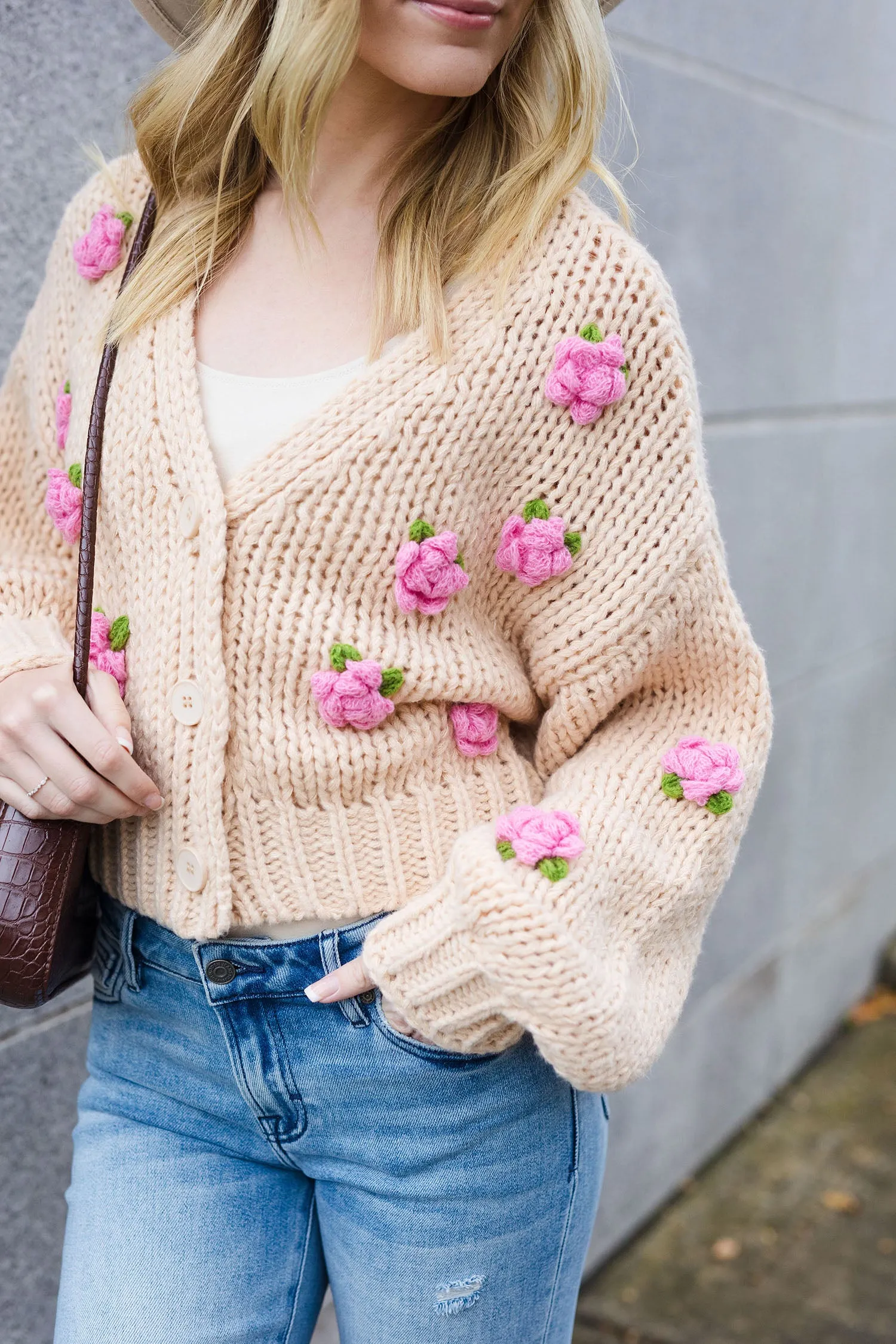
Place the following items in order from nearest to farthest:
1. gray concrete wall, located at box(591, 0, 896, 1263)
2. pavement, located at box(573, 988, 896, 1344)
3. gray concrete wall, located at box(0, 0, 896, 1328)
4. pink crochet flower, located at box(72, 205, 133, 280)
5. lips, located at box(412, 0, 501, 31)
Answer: lips, located at box(412, 0, 501, 31) < pink crochet flower, located at box(72, 205, 133, 280) < gray concrete wall, located at box(0, 0, 896, 1328) < gray concrete wall, located at box(591, 0, 896, 1263) < pavement, located at box(573, 988, 896, 1344)

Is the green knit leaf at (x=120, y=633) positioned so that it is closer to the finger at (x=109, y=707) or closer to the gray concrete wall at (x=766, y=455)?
the finger at (x=109, y=707)

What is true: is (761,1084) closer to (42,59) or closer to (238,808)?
(238,808)

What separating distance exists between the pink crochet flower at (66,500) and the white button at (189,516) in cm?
17

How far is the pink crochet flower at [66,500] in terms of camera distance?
1396 millimetres

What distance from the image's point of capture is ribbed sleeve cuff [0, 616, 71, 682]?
1.30 meters

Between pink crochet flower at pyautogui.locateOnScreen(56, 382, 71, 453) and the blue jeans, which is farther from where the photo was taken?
pink crochet flower at pyautogui.locateOnScreen(56, 382, 71, 453)

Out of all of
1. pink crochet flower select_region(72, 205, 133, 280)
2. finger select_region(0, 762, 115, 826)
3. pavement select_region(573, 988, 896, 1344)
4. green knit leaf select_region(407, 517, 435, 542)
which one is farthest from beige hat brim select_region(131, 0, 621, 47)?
pavement select_region(573, 988, 896, 1344)

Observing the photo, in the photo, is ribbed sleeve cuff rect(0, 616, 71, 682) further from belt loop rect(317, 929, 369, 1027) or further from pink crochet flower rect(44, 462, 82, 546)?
belt loop rect(317, 929, 369, 1027)

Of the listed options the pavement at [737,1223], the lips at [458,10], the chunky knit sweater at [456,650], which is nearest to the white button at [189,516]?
the chunky knit sweater at [456,650]

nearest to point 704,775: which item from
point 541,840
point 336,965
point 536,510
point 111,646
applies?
point 541,840

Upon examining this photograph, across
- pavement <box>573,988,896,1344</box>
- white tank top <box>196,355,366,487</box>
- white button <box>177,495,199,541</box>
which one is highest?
white tank top <box>196,355,366,487</box>

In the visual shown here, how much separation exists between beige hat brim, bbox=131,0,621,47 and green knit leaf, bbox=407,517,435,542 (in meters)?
0.68

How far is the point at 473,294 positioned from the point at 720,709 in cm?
52

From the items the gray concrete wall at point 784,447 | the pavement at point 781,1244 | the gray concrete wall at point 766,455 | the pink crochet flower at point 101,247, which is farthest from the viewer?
the pavement at point 781,1244
